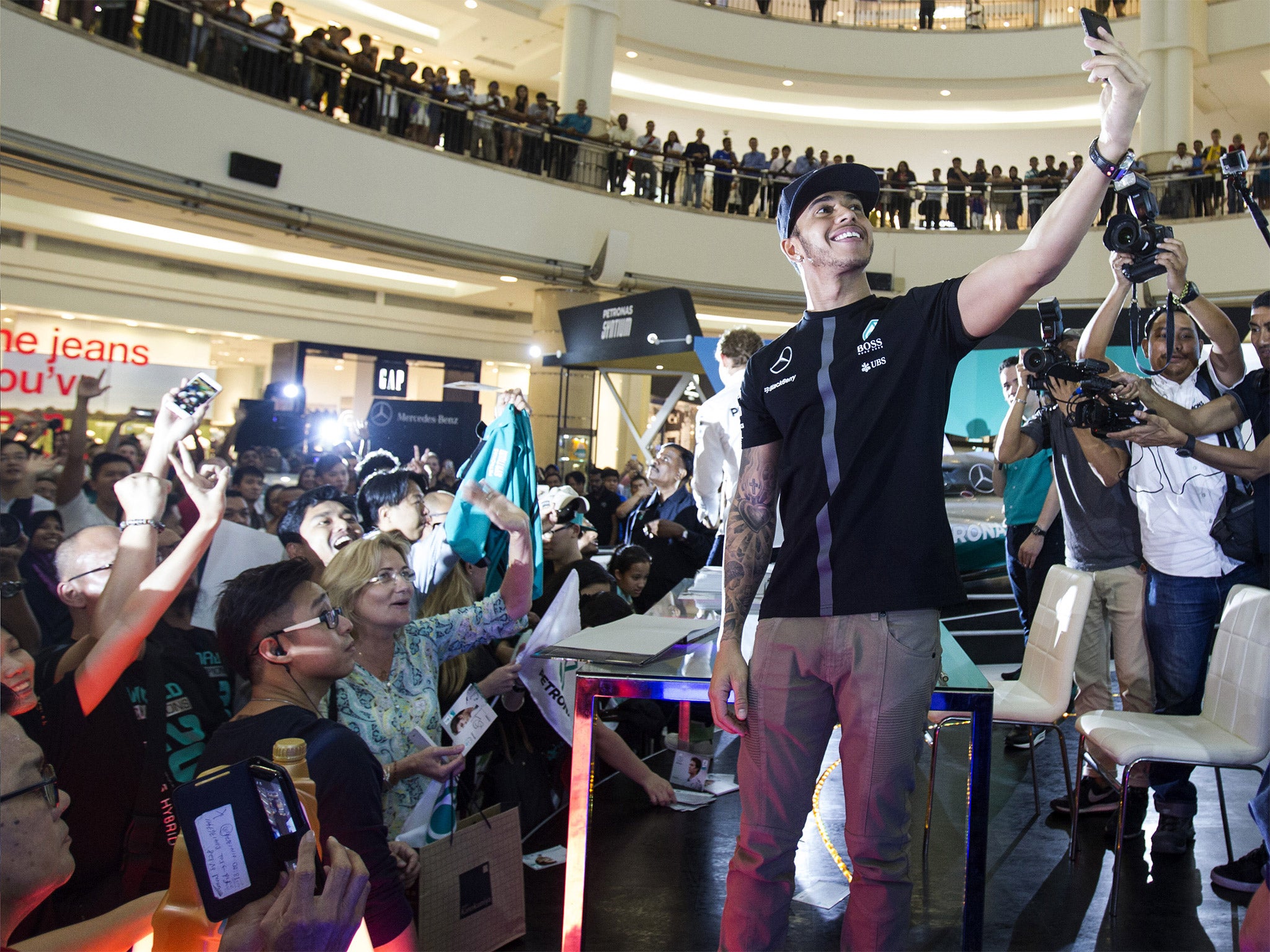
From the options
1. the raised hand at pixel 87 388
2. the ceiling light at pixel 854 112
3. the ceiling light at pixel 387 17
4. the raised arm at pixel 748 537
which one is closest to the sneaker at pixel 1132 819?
the raised arm at pixel 748 537

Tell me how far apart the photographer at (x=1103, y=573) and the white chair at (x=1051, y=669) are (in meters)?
0.13

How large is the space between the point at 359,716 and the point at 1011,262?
66.7 inches

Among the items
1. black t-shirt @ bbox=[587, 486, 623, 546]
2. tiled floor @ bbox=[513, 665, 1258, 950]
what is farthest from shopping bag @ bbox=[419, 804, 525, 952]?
black t-shirt @ bbox=[587, 486, 623, 546]

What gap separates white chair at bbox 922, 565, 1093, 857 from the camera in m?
2.96

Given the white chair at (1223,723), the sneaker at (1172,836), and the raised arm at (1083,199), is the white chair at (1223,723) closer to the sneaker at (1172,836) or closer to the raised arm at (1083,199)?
the sneaker at (1172,836)

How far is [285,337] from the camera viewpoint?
13.8 m

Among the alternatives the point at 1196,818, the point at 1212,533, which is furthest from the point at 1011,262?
the point at 1196,818

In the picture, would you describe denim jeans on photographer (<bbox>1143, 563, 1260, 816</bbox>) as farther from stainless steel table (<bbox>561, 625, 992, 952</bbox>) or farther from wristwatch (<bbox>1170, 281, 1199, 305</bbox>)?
stainless steel table (<bbox>561, 625, 992, 952</bbox>)

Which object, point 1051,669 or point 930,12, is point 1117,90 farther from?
point 930,12

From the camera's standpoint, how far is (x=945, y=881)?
8.92 ft

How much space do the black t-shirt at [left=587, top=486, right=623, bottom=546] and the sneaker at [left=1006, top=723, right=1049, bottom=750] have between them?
4.92 m

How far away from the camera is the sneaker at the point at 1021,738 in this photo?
412 centimetres

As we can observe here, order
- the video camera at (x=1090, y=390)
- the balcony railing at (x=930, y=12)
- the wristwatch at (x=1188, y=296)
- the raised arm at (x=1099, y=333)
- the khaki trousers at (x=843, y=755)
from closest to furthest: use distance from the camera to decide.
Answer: the khaki trousers at (x=843, y=755)
the video camera at (x=1090, y=390)
the wristwatch at (x=1188, y=296)
the raised arm at (x=1099, y=333)
the balcony railing at (x=930, y=12)

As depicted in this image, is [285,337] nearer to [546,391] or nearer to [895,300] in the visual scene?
[546,391]
